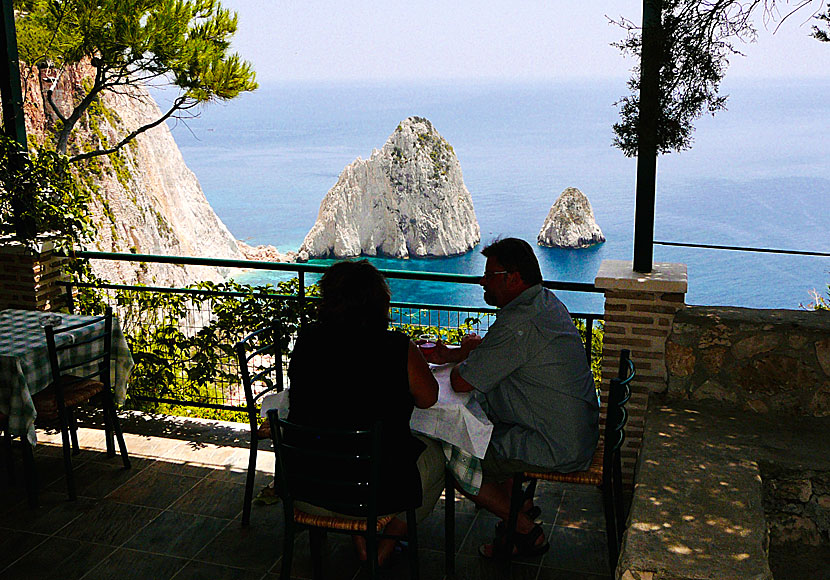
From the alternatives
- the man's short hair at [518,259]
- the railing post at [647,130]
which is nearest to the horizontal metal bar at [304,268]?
the railing post at [647,130]

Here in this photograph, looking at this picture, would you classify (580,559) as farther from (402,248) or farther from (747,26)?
(402,248)

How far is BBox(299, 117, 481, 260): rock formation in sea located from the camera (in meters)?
47.4

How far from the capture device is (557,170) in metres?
56.2

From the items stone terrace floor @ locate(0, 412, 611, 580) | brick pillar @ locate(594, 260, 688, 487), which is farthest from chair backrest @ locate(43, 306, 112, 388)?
brick pillar @ locate(594, 260, 688, 487)

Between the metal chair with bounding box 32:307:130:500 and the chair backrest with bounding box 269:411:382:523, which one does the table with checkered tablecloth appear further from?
the chair backrest with bounding box 269:411:382:523

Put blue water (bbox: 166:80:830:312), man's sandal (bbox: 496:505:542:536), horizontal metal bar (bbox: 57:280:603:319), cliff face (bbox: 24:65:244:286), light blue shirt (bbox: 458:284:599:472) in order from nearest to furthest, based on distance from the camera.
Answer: light blue shirt (bbox: 458:284:599:472) < man's sandal (bbox: 496:505:542:536) < horizontal metal bar (bbox: 57:280:603:319) < cliff face (bbox: 24:65:244:286) < blue water (bbox: 166:80:830:312)

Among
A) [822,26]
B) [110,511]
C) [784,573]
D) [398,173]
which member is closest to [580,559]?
[784,573]

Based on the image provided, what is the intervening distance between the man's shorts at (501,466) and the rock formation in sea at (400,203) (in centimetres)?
4419

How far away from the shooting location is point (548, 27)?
59.4 metres

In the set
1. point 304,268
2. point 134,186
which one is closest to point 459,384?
point 304,268

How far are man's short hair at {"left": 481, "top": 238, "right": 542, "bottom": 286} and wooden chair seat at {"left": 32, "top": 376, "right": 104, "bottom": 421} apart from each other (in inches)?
85.1

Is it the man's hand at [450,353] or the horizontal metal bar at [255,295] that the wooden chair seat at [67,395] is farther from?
the man's hand at [450,353]

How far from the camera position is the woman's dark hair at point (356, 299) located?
2.62m

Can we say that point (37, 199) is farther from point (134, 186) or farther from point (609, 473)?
point (134, 186)
